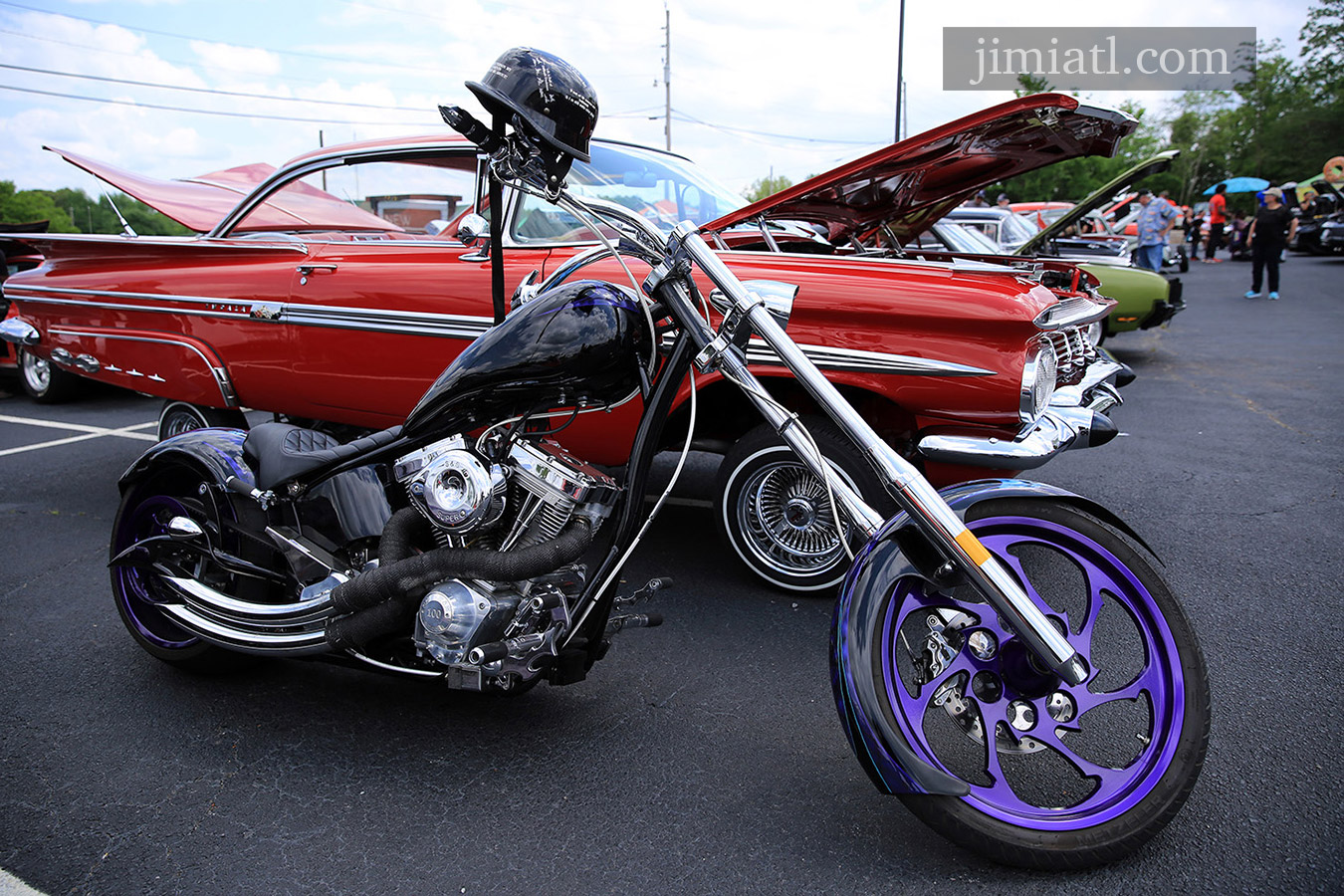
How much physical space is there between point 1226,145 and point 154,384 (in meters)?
63.6

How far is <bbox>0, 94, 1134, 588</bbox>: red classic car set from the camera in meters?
3.02

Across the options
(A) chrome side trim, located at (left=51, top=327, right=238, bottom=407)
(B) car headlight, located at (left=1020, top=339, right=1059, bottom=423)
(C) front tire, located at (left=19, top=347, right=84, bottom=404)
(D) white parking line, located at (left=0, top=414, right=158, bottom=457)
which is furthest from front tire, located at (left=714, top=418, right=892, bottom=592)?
(C) front tire, located at (left=19, top=347, right=84, bottom=404)

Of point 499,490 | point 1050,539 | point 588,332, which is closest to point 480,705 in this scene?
point 499,490

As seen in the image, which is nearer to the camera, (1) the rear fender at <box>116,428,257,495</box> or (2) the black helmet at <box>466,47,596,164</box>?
(2) the black helmet at <box>466,47,596,164</box>

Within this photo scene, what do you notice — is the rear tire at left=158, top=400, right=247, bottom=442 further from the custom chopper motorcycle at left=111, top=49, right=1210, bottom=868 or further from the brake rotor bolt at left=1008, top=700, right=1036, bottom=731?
the brake rotor bolt at left=1008, top=700, right=1036, bottom=731

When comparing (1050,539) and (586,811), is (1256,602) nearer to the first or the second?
(1050,539)

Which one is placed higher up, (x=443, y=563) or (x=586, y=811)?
(x=443, y=563)

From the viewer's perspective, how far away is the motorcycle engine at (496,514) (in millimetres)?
2197

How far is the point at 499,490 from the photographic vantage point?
2244 millimetres

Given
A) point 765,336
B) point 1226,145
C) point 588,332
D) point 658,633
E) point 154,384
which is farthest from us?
point 1226,145

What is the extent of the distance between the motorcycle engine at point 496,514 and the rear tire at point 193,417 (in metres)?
3.02

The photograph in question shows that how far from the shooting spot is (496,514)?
226 centimetres

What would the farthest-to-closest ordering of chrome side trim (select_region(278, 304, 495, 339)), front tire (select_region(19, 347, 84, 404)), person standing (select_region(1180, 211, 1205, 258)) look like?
person standing (select_region(1180, 211, 1205, 258)), front tire (select_region(19, 347, 84, 404)), chrome side trim (select_region(278, 304, 495, 339))

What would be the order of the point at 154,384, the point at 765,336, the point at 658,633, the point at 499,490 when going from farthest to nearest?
1. the point at 154,384
2. the point at 658,633
3. the point at 499,490
4. the point at 765,336
